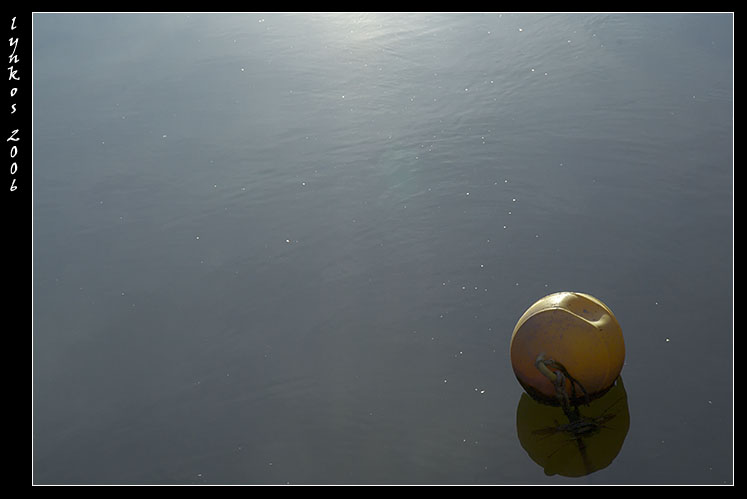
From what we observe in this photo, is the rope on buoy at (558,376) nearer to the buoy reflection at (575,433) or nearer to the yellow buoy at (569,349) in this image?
the yellow buoy at (569,349)

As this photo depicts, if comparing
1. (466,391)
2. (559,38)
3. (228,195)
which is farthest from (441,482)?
(559,38)

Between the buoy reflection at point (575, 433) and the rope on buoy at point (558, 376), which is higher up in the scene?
the rope on buoy at point (558, 376)

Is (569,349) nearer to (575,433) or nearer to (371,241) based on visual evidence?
(575,433)

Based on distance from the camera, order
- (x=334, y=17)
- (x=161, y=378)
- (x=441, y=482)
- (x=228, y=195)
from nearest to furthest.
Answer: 1. (x=441, y=482)
2. (x=161, y=378)
3. (x=228, y=195)
4. (x=334, y=17)

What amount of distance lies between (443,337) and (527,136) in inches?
143

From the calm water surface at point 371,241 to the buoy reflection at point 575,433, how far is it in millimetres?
84

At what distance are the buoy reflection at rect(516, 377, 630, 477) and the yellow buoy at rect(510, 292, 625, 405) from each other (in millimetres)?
201

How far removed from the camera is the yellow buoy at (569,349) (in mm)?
6414

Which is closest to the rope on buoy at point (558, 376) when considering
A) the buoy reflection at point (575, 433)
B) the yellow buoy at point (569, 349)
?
the yellow buoy at point (569, 349)

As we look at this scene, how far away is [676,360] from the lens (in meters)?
7.22

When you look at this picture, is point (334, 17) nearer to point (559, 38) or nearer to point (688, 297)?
point (559, 38)

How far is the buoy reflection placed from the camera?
253 inches

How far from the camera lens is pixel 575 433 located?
659 cm

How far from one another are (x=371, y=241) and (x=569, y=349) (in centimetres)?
298
